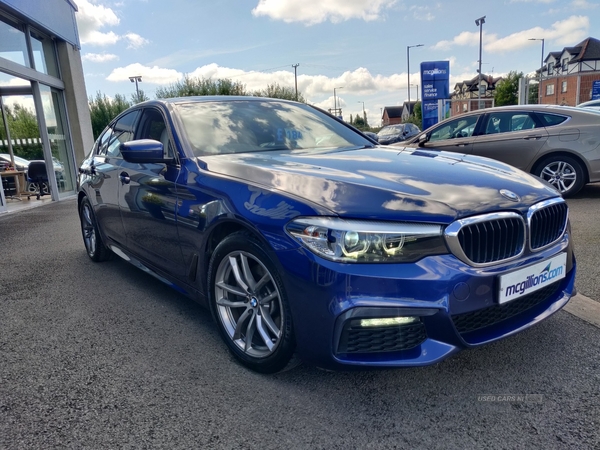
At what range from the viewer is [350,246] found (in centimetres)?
185

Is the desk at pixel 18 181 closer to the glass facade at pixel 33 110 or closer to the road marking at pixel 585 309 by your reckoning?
the glass facade at pixel 33 110

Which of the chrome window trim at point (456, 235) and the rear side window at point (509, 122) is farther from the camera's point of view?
the rear side window at point (509, 122)

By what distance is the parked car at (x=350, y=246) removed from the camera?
1.84 metres

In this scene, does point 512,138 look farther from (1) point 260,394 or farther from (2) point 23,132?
(2) point 23,132

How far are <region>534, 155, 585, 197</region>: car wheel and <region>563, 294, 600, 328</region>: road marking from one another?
4.13m

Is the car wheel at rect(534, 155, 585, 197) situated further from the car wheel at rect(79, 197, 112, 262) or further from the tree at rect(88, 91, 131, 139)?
the tree at rect(88, 91, 131, 139)

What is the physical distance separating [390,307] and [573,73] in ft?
185

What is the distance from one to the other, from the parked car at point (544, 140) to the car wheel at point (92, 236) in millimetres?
5483

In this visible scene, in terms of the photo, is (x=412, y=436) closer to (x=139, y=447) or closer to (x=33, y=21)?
(x=139, y=447)

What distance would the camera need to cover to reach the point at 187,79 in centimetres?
3578

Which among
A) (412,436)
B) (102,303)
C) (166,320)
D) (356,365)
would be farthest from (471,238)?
(102,303)

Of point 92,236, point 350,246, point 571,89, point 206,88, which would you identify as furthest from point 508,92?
point 350,246

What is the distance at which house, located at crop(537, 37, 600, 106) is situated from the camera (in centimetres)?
4881

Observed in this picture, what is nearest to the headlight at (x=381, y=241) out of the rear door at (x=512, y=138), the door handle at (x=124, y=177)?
the door handle at (x=124, y=177)
